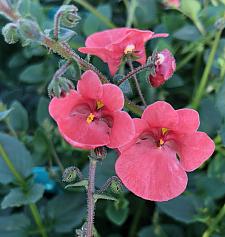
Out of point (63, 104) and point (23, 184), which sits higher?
point (63, 104)

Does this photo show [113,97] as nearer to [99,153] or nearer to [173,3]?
[99,153]

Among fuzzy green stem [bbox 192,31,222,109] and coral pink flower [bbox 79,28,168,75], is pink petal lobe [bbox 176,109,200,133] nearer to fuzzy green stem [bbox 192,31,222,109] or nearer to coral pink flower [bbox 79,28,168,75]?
coral pink flower [bbox 79,28,168,75]

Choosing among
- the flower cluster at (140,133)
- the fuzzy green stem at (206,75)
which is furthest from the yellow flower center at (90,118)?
the fuzzy green stem at (206,75)

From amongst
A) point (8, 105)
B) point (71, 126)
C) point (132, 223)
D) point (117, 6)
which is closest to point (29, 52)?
point (8, 105)

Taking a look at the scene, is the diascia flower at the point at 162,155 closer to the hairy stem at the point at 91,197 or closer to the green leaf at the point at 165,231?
the hairy stem at the point at 91,197

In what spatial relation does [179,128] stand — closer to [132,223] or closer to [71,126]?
[71,126]

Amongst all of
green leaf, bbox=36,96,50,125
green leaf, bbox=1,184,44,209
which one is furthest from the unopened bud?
green leaf, bbox=36,96,50,125

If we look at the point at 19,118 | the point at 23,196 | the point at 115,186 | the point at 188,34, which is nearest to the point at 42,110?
the point at 19,118

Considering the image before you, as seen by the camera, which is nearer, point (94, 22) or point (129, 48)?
point (129, 48)
